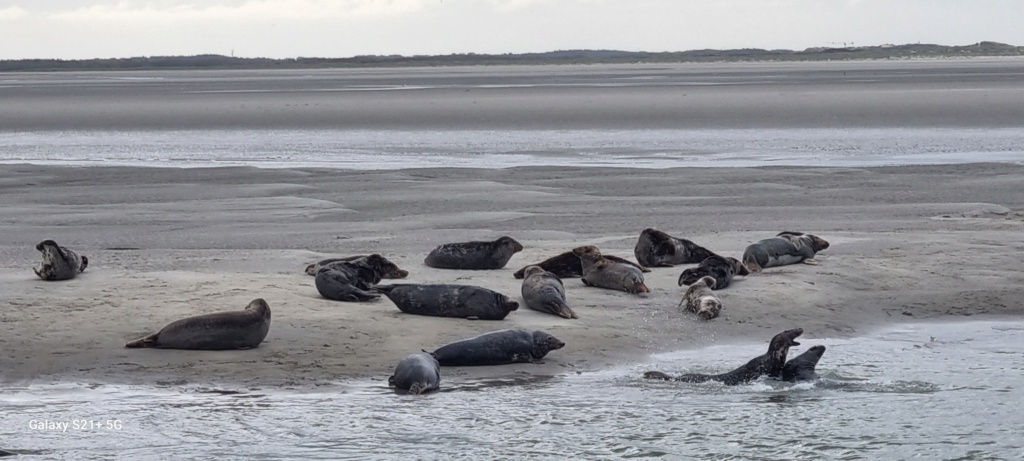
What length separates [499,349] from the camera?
7.19 metres

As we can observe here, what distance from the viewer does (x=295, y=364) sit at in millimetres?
7152

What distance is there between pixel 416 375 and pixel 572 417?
3.08 feet

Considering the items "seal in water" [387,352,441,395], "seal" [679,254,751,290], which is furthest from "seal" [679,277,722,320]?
"seal in water" [387,352,441,395]

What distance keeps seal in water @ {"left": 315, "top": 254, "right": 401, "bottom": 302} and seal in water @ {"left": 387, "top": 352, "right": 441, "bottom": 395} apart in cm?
185

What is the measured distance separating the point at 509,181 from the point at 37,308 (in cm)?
987

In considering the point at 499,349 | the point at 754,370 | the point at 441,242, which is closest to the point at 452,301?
the point at 499,349

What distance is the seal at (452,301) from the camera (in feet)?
26.7

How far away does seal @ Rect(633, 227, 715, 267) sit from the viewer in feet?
32.9

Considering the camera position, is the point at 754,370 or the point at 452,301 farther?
the point at 452,301

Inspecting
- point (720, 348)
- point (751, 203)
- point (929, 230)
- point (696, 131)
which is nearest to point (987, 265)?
point (929, 230)

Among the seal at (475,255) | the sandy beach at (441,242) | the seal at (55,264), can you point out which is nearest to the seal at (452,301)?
the sandy beach at (441,242)

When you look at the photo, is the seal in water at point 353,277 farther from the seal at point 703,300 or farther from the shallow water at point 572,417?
the seal at point 703,300

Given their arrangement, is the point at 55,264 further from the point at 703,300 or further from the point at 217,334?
the point at 703,300

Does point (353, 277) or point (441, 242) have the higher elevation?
point (353, 277)
